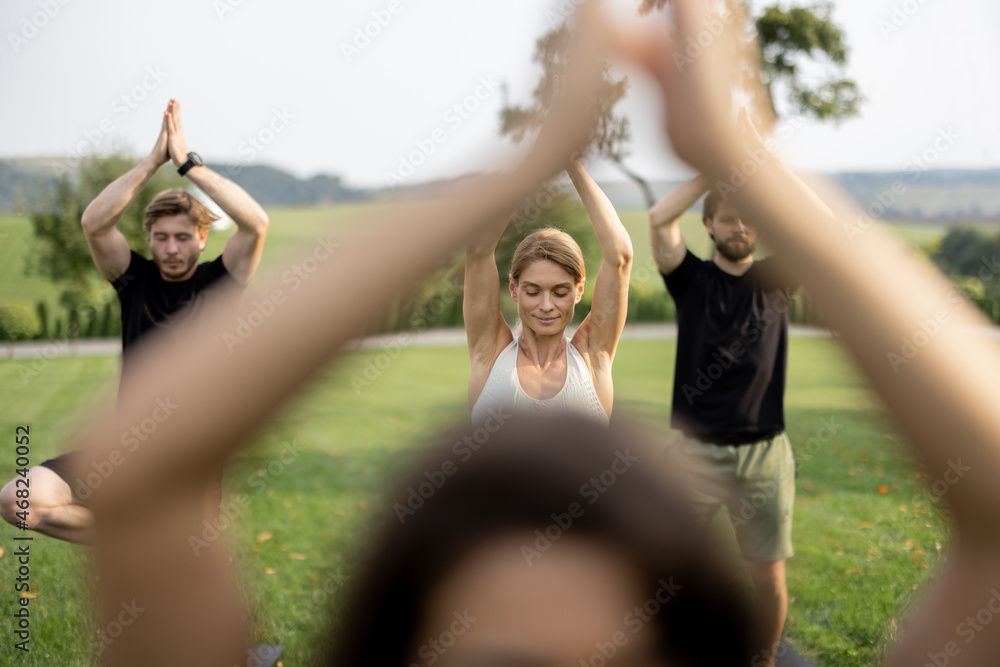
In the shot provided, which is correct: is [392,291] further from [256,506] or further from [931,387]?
[256,506]

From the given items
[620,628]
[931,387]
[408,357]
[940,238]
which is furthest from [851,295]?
[940,238]

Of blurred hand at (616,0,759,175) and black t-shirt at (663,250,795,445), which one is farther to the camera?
black t-shirt at (663,250,795,445)

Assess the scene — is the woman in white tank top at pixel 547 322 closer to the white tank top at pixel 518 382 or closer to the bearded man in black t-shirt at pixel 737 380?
the white tank top at pixel 518 382

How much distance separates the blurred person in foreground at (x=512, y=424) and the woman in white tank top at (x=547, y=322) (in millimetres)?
1187

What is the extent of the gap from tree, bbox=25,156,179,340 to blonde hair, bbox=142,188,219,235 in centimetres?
1944

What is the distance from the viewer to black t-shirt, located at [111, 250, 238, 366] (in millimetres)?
3480

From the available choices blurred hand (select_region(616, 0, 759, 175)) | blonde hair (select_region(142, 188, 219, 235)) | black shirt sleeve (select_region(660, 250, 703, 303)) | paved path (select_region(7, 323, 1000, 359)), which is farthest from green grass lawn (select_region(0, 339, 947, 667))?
paved path (select_region(7, 323, 1000, 359))

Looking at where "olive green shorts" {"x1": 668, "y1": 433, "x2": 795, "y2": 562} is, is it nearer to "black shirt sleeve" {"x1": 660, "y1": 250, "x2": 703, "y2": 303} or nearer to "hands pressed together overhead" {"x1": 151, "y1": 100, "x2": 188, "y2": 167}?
"black shirt sleeve" {"x1": 660, "y1": 250, "x2": 703, "y2": 303}

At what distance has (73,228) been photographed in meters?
22.3

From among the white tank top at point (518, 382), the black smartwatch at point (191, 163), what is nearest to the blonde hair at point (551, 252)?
the white tank top at point (518, 382)

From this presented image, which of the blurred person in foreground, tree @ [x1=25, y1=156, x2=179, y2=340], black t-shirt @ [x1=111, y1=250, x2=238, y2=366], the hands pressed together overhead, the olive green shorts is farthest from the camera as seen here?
tree @ [x1=25, y1=156, x2=179, y2=340]

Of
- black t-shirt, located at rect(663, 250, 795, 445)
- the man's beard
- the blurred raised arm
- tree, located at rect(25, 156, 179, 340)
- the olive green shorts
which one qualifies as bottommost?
tree, located at rect(25, 156, 179, 340)

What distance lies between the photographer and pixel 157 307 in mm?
3555

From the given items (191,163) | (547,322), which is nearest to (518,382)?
(547,322)
